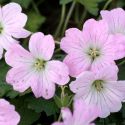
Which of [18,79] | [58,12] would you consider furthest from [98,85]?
[58,12]

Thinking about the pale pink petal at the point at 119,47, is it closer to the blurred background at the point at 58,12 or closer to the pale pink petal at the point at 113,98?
the pale pink petal at the point at 113,98

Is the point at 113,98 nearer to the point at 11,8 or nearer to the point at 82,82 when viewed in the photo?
the point at 82,82

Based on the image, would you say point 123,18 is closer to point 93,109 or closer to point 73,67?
point 73,67

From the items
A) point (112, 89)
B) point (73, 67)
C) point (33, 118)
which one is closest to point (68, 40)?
point (73, 67)

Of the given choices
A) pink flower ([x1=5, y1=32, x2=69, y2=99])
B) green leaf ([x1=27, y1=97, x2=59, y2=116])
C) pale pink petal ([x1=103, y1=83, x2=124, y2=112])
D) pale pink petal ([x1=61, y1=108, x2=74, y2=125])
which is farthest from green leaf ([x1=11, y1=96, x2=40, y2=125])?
pale pink petal ([x1=61, y1=108, x2=74, y2=125])

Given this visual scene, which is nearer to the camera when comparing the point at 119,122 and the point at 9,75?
the point at 9,75
